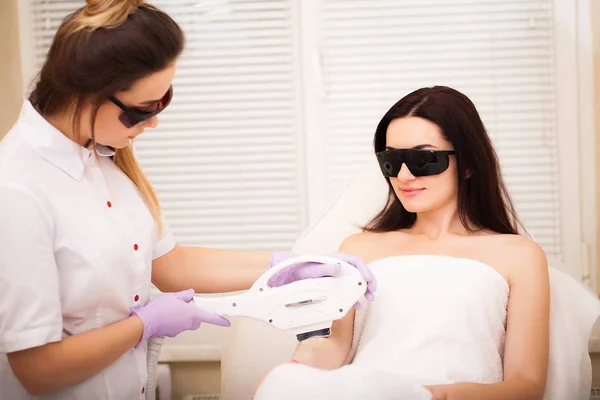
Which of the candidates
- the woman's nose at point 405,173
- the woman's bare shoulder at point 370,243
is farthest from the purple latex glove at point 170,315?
the woman's nose at point 405,173

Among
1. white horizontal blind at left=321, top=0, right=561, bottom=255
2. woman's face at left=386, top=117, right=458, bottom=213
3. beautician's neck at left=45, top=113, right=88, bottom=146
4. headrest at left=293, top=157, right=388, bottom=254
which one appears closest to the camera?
beautician's neck at left=45, top=113, right=88, bottom=146

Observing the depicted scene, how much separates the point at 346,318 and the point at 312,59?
121 centimetres

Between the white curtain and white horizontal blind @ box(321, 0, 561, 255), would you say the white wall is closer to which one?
the white curtain

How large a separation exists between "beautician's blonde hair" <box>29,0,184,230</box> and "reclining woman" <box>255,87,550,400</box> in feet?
2.24

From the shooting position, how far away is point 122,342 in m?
1.36

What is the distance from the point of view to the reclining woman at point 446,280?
1.55 meters

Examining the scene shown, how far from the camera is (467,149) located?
1.78m

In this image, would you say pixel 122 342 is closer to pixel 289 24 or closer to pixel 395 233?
pixel 395 233

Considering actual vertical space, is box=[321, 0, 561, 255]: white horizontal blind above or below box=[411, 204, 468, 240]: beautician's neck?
above

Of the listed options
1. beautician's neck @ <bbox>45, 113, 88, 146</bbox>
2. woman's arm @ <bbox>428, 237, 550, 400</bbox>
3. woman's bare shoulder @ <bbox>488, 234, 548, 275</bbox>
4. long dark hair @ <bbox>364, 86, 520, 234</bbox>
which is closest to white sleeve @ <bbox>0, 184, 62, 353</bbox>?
beautician's neck @ <bbox>45, 113, 88, 146</bbox>

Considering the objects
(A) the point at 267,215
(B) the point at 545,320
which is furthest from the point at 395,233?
(A) the point at 267,215

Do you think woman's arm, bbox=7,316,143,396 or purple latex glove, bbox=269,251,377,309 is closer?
woman's arm, bbox=7,316,143,396

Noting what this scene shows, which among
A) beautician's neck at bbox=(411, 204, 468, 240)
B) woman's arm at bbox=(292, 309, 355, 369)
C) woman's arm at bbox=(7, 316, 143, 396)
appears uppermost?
beautician's neck at bbox=(411, 204, 468, 240)

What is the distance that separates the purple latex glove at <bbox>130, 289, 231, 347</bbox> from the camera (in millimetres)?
1425
